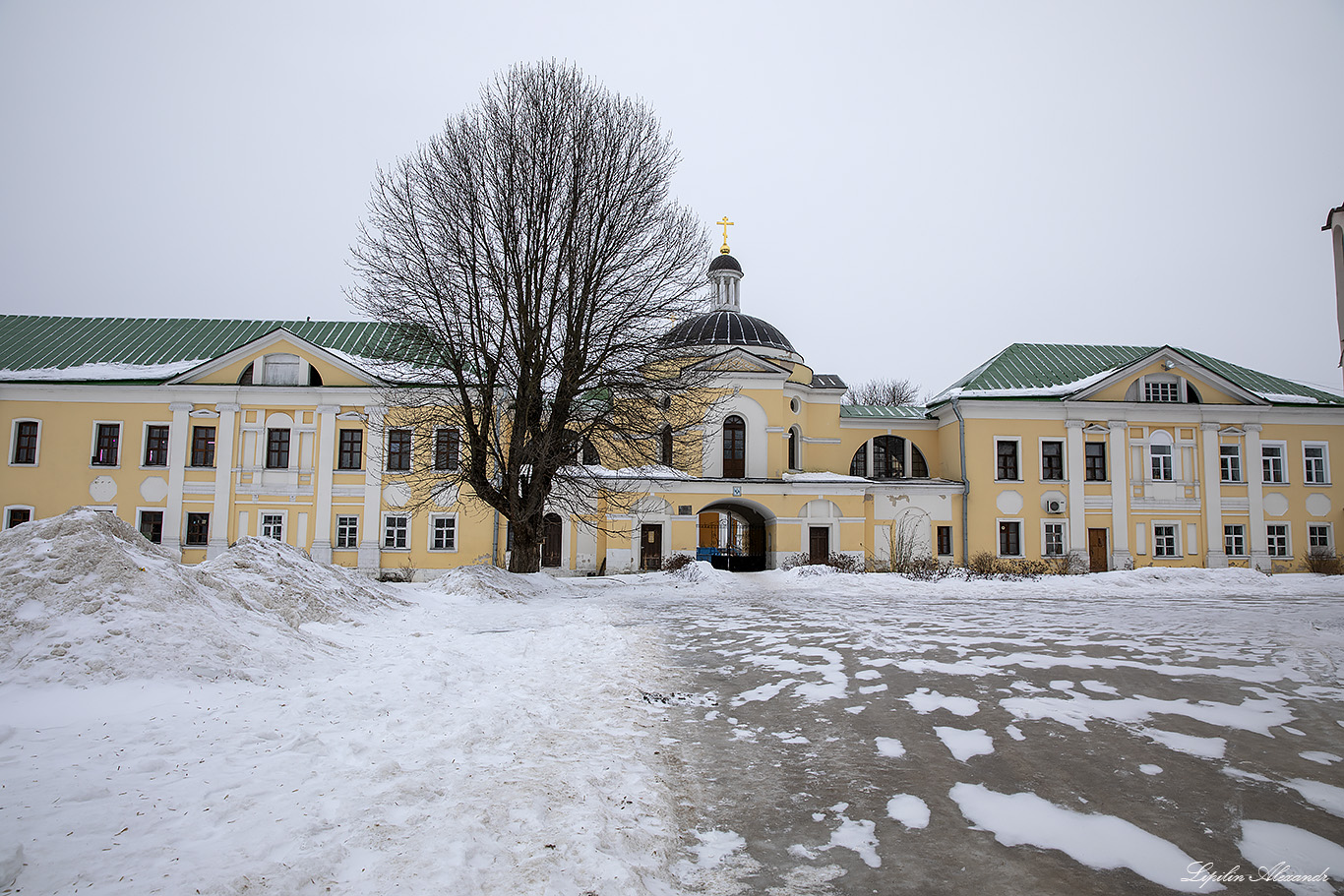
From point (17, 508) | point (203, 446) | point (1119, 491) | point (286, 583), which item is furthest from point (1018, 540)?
point (17, 508)

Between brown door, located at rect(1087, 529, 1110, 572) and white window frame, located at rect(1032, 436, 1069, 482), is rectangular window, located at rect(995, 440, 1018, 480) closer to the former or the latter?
white window frame, located at rect(1032, 436, 1069, 482)

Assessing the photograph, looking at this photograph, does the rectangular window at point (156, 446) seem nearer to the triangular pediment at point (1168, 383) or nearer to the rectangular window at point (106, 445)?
the rectangular window at point (106, 445)

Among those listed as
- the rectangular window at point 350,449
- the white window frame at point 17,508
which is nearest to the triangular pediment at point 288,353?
the rectangular window at point 350,449

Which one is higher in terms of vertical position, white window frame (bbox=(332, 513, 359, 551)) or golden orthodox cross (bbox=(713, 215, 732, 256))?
golden orthodox cross (bbox=(713, 215, 732, 256))

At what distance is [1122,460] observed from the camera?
30.2 meters

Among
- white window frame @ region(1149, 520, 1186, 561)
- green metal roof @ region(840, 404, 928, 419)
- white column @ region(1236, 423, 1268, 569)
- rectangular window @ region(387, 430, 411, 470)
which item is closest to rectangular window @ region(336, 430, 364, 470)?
rectangular window @ region(387, 430, 411, 470)

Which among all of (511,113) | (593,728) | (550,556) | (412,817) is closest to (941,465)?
(550,556)

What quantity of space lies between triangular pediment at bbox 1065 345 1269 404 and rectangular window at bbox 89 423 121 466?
120ft

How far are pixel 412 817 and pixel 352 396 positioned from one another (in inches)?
1046

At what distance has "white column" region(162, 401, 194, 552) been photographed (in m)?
27.2

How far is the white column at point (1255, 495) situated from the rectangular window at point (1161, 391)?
3.16 metres

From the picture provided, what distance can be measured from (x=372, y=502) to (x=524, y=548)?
37.5 ft

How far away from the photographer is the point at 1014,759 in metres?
5.00

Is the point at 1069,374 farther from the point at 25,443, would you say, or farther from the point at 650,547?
the point at 25,443
